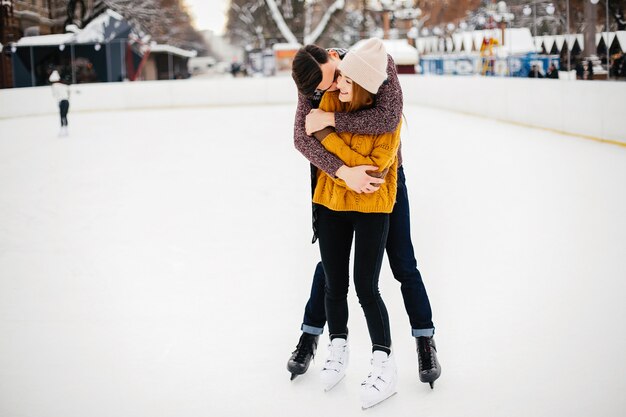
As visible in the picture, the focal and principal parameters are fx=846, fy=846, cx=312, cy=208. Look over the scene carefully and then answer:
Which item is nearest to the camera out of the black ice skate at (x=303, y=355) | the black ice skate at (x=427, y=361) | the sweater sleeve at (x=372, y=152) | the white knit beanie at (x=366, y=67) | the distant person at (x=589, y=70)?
the white knit beanie at (x=366, y=67)

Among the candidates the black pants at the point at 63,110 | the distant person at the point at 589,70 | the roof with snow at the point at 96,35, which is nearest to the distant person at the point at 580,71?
the distant person at the point at 589,70

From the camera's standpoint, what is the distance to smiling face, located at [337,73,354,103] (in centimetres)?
276

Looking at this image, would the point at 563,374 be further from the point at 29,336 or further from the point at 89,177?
the point at 89,177

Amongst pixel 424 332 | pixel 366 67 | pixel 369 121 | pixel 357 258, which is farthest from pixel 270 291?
pixel 366 67

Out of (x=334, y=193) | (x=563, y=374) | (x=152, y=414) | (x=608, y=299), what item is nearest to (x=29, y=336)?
(x=152, y=414)

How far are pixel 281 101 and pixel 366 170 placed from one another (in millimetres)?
23132

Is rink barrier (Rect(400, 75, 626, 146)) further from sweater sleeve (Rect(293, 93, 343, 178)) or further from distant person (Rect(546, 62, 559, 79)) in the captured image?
sweater sleeve (Rect(293, 93, 343, 178))

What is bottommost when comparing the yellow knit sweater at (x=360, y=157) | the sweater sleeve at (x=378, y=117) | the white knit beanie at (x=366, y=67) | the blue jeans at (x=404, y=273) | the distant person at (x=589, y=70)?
the blue jeans at (x=404, y=273)

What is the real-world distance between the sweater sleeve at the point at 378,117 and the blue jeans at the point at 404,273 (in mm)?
352

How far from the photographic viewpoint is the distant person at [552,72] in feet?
43.4

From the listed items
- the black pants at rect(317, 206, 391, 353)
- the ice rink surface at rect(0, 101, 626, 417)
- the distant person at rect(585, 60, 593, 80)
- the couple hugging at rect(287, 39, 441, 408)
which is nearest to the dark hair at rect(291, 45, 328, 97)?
the couple hugging at rect(287, 39, 441, 408)

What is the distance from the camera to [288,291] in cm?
457

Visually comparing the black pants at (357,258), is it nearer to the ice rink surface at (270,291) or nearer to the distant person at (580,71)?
the ice rink surface at (270,291)

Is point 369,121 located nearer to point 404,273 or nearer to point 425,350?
point 404,273
